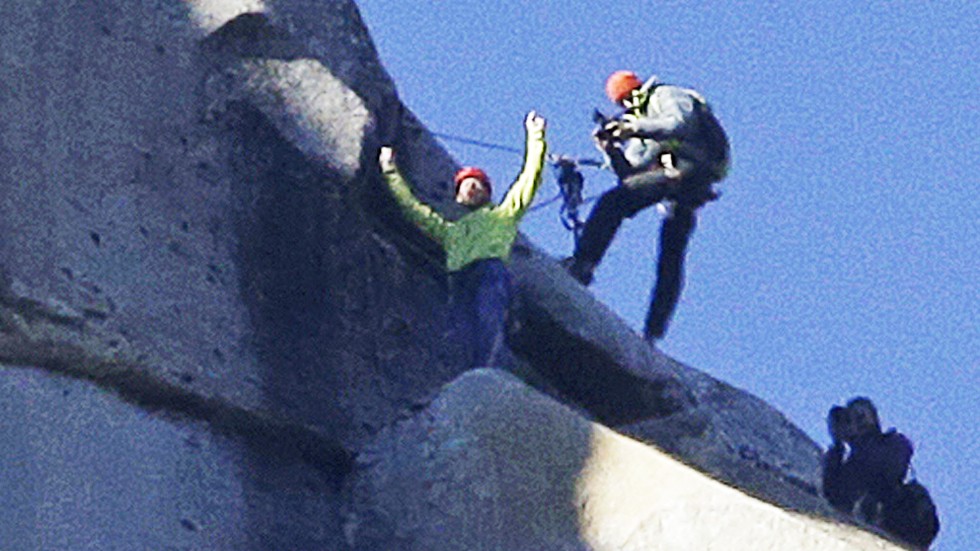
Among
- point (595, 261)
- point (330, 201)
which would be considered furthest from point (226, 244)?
point (595, 261)

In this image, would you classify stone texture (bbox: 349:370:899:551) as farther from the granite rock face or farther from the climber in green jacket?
the climber in green jacket

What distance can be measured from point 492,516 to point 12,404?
2.05 m

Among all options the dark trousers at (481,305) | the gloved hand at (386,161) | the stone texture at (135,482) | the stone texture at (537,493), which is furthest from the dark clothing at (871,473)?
the stone texture at (135,482)

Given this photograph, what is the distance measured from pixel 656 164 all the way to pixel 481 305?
7.98 ft

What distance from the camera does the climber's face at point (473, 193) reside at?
21328 mm

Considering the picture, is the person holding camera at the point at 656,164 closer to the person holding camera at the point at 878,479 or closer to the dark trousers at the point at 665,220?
the dark trousers at the point at 665,220

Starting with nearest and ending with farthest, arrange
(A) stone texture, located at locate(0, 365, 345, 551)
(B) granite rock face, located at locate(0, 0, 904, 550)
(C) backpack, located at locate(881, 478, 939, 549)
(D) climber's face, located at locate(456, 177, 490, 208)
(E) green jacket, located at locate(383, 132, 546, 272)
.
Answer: (A) stone texture, located at locate(0, 365, 345, 551)
(B) granite rock face, located at locate(0, 0, 904, 550)
(C) backpack, located at locate(881, 478, 939, 549)
(E) green jacket, located at locate(383, 132, 546, 272)
(D) climber's face, located at locate(456, 177, 490, 208)

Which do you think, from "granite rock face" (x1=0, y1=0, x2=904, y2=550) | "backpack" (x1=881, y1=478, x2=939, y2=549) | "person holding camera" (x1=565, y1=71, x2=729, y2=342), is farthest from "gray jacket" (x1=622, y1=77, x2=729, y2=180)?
"backpack" (x1=881, y1=478, x2=939, y2=549)

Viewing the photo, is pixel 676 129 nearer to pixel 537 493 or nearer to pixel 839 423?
pixel 839 423

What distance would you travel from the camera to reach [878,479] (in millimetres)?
20922

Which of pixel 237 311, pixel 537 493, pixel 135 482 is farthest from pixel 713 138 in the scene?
pixel 135 482

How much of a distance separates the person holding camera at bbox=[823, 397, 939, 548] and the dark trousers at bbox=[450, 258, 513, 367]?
5.20ft

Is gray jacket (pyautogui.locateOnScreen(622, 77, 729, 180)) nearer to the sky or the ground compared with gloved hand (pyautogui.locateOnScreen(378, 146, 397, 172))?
nearer to the ground

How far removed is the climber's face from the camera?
2133cm
